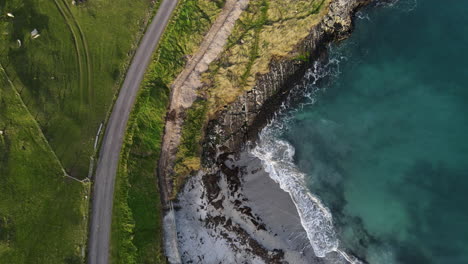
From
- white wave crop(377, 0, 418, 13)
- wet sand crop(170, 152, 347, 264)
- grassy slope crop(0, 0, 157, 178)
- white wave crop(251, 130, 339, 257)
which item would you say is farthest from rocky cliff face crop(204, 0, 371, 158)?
grassy slope crop(0, 0, 157, 178)

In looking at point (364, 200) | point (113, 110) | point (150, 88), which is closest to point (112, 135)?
point (113, 110)

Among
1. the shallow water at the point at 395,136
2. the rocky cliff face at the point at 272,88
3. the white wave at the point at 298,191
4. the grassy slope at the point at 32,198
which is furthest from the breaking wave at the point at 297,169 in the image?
the grassy slope at the point at 32,198

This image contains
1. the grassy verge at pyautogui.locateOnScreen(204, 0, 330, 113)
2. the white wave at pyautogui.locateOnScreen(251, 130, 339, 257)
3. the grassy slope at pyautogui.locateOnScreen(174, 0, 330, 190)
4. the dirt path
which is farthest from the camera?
the grassy verge at pyautogui.locateOnScreen(204, 0, 330, 113)

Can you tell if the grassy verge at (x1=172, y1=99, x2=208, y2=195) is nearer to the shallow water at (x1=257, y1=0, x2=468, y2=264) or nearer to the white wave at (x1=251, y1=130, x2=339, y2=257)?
the white wave at (x1=251, y1=130, x2=339, y2=257)

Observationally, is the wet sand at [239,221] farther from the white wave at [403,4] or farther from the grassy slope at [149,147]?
the white wave at [403,4]

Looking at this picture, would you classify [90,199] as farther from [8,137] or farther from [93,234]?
[8,137]

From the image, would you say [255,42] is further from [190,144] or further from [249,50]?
[190,144]

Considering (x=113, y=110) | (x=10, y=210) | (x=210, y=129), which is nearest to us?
(x=10, y=210)
